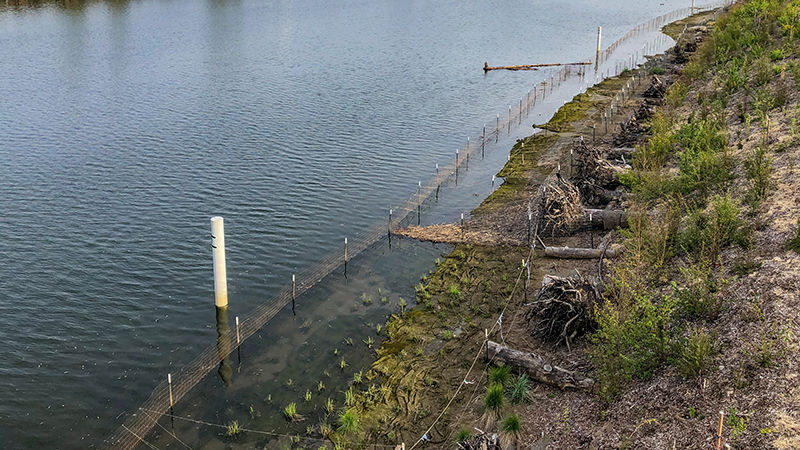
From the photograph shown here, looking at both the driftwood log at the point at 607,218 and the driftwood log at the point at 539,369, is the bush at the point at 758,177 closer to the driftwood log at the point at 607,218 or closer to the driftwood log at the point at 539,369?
the driftwood log at the point at 607,218

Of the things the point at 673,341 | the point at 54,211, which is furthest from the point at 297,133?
the point at 673,341

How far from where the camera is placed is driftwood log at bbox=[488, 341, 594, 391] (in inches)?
695

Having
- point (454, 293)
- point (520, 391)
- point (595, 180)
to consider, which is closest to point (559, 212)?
point (595, 180)

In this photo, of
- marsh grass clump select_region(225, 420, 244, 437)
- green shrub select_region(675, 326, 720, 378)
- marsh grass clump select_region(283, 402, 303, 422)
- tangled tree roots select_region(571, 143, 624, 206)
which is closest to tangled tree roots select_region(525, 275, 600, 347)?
green shrub select_region(675, 326, 720, 378)

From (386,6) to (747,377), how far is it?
119 meters

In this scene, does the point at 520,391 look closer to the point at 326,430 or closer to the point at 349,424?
the point at 349,424

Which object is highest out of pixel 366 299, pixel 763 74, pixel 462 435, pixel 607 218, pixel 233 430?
pixel 763 74

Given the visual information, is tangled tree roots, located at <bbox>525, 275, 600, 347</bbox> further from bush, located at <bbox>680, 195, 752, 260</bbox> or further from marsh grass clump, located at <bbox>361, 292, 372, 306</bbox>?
marsh grass clump, located at <bbox>361, 292, 372, 306</bbox>

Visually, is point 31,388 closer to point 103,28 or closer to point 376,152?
point 376,152

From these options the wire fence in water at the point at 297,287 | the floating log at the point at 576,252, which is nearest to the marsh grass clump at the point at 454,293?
the floating log at the point at 576,252

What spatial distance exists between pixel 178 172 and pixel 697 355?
30376mm

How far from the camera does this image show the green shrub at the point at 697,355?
1533 cm

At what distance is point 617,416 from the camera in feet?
51.5

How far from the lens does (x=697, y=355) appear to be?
1533 cm
